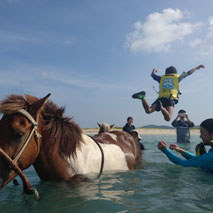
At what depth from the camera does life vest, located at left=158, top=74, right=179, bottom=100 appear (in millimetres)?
8061

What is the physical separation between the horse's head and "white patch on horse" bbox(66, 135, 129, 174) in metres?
0.68

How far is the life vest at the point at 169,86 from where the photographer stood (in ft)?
26.4

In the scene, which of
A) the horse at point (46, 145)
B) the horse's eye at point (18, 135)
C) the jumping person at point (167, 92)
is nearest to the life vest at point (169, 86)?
the jumping person at point (167, 92)

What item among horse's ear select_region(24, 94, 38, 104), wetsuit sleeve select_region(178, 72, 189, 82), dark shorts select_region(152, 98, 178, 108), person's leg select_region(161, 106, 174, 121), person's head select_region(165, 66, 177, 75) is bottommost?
person's leg select_region(161, 106, 174, 121)

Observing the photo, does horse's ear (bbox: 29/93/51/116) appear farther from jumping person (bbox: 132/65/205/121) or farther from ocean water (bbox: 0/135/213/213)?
jumping person (bbox: 132/65/205/121)

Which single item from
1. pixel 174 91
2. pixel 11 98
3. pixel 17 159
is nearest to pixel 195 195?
pixel 17 159

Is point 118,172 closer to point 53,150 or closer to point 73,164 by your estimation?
point 73,164

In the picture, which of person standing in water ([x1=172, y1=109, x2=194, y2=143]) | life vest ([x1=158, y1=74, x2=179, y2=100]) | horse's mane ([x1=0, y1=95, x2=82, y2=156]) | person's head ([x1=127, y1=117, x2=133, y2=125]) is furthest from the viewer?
person standing in water ([x1=172, y1=109, x2=194, y2=143])

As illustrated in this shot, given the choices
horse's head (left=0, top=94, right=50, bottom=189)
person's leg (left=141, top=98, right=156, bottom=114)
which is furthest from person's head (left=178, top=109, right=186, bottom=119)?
horse's head (left=0, top=94, right=50, bottom=189)

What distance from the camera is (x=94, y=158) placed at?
11.5 feet

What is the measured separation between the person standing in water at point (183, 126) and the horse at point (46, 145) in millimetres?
9309

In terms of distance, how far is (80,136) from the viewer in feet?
10.8

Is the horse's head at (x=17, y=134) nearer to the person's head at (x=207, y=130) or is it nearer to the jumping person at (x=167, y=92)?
the person's head at (x=207, y=130)

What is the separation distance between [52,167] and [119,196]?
0.95 metres
